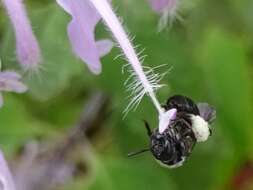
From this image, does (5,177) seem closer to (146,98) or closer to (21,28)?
(21,28)

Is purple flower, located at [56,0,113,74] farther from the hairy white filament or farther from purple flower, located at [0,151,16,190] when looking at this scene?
purple flower, located at [0,151,16,190]

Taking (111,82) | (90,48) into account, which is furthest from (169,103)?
(111,82)

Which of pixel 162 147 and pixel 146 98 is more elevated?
pixel 162 147

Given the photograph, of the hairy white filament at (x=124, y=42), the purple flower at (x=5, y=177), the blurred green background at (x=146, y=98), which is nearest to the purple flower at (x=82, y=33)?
the hairy white filament at (x=124, y=42)

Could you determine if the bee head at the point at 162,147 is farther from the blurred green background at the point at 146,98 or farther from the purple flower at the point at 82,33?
the blurred green background at the point at 146,98

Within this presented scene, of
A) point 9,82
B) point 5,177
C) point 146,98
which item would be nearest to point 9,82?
point 9,82

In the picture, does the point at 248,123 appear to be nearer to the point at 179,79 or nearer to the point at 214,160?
the point at 214,160

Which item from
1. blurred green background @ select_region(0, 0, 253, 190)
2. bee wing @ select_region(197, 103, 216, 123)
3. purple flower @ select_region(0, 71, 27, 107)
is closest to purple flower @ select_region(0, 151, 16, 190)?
purple flower @ select_region(0, 71, 27, 107)
